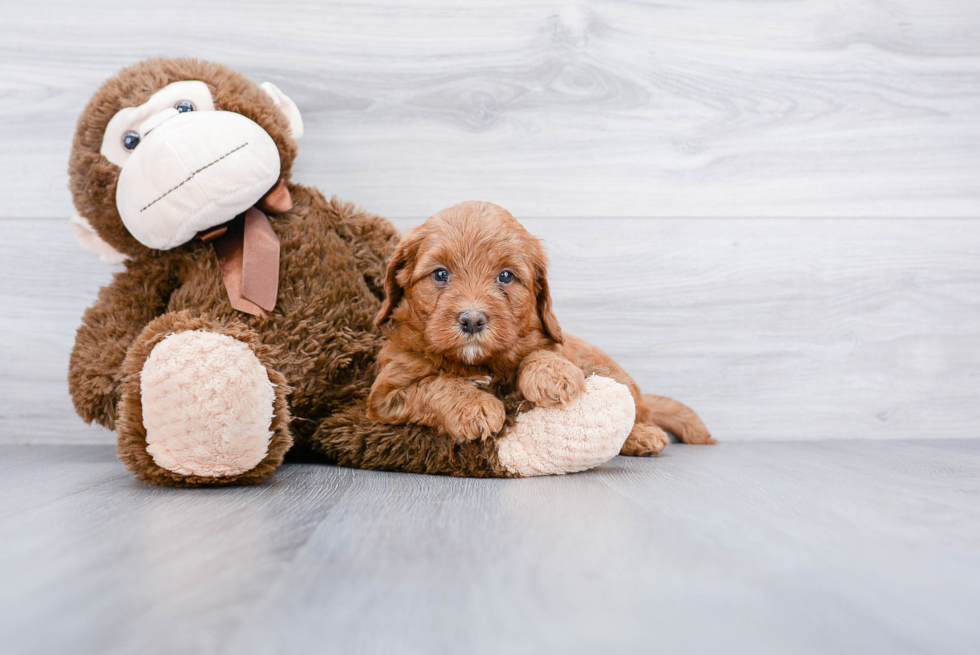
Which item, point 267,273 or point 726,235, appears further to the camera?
point 726,235

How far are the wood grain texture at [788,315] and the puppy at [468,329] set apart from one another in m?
0.60

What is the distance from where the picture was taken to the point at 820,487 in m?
1.13

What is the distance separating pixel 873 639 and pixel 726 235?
1372mm

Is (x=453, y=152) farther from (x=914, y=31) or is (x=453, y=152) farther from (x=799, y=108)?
(x=914, y=31)

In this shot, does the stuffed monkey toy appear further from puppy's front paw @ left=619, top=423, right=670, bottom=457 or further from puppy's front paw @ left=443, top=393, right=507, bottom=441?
puppy's front paw @ left=619, top=423, right=670, bottom=457

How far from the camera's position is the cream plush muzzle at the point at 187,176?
3.91 ft

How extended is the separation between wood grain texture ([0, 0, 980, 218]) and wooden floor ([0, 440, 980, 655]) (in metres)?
0.91

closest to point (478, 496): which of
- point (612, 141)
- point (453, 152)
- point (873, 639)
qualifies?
point (873, 639)

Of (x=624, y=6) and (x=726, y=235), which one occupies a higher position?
(x=624, y=6)

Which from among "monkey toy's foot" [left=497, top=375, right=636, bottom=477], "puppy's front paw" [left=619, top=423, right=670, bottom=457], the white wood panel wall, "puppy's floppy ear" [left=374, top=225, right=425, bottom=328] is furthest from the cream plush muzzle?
"puppy's front paw" [left=619, top=423, right=670, bottom=457]

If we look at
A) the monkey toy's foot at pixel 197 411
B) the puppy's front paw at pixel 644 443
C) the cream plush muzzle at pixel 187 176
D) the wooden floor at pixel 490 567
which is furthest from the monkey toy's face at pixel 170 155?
the puppy's front paw at pixel 644 443

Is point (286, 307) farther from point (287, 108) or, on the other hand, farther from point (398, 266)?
point (287, 108)

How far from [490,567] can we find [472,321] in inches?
17.9

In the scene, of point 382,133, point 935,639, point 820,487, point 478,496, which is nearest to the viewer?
point 935,639
